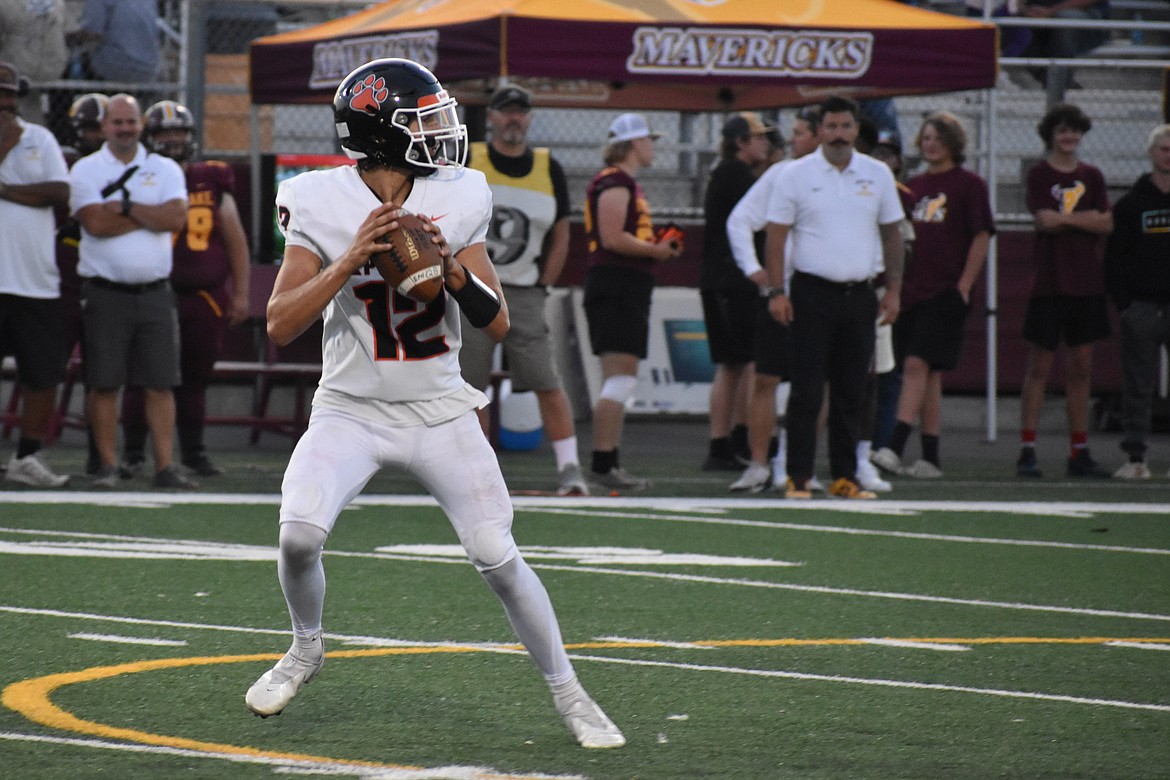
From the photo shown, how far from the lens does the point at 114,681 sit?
5.18 metres

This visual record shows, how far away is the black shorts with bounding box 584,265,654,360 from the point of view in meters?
10.6

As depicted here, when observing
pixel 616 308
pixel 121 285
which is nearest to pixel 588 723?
pixel 121 285

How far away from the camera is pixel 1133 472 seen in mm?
11789

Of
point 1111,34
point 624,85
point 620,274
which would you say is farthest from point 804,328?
point 1111,34

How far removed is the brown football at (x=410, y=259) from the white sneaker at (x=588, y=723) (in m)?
1.04

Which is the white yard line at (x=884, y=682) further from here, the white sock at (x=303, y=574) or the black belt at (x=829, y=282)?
the black belt at (x=829, y=282)

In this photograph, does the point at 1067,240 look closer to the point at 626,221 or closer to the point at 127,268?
the point at 626,221

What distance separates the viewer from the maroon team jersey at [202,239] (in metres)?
10.7

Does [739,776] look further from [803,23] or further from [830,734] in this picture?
[803,23]

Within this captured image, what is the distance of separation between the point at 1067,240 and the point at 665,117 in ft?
22.3

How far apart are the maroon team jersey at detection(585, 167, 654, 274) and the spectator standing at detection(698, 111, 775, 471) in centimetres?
94

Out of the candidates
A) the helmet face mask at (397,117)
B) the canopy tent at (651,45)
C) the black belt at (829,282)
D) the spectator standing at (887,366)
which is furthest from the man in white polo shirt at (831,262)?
the helmet face mask at (397,117)

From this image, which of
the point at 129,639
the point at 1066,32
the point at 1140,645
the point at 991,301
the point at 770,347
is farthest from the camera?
the point at 1066,32

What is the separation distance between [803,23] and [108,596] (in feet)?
22.8
